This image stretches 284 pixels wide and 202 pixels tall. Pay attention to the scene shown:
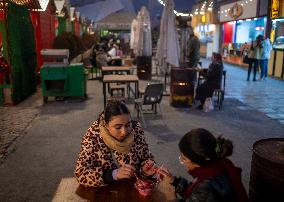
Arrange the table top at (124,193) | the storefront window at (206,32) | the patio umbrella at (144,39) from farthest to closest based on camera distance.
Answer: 1. the storefront window at (206,32)
2. the patio umbrella at (144,39)
3. the table top at (124,193)

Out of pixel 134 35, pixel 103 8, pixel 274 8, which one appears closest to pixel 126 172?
pixel 134 35

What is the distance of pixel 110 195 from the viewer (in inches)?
98.6

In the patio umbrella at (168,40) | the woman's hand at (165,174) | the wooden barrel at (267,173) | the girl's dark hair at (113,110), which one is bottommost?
the wooden barrel at (267,173)

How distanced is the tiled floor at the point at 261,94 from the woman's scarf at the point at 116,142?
6.43 m

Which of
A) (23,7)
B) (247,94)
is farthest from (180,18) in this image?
(23,7)

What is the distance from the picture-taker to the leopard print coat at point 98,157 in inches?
104

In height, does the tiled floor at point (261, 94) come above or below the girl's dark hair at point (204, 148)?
below

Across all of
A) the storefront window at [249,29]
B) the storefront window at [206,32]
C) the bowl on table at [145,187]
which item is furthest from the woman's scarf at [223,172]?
the storefront window at [206,32]

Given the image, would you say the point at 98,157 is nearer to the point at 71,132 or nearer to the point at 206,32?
the point at 71,132

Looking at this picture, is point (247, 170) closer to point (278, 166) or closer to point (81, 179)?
point (278, 166)

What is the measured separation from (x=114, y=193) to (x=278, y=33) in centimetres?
1647

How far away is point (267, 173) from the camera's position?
316 centimetres

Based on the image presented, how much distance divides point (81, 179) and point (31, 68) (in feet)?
32.7

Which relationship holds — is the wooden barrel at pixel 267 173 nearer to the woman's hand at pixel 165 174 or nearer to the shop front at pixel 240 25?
the woman's hand at pixel 165 174
